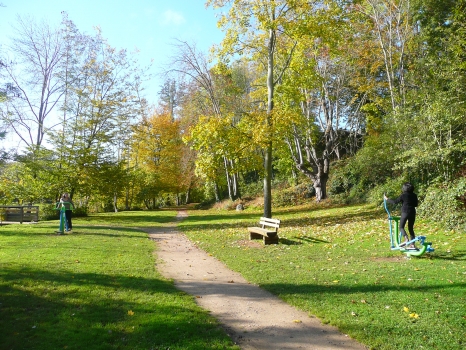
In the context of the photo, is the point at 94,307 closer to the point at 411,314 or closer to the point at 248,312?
the point at 248,312

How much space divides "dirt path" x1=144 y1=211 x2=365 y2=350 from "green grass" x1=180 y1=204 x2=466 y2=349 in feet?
0.80

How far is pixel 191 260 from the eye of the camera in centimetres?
974

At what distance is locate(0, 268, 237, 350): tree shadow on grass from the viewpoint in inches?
171

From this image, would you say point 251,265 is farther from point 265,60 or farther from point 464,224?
point 265,60

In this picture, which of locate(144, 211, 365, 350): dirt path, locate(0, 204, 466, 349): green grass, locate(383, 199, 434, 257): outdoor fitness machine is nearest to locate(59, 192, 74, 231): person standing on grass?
locate(0, 204, 466, 349): green grass

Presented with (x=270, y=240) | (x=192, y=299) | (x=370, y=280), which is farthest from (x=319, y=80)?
(x=192, y=299)

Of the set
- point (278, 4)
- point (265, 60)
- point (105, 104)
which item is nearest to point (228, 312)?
point (278, 4)

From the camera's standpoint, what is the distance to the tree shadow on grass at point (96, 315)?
4.34 meters

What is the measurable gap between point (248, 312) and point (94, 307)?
7.78ft

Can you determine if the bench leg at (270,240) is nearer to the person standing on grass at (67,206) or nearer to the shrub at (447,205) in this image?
the shrub at (447,205)

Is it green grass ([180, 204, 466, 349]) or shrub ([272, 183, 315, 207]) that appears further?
shrub ([272, 183, 315, 207])

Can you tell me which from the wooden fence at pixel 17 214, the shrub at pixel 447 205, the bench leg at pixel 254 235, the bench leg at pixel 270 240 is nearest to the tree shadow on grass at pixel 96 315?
the bench leg at pixel 270 240

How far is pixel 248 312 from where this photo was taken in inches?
216

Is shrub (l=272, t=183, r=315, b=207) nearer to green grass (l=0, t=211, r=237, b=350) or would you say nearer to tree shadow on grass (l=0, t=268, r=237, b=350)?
green grass (l=0, t=211, r=237, b=350)
